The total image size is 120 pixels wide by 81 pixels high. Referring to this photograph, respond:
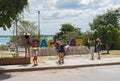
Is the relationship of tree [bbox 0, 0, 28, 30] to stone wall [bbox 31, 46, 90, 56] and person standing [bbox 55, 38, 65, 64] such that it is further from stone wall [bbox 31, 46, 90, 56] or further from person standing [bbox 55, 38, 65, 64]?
stone wall [bbox 31, 46, 90, 56]

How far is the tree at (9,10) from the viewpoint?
17203 millimetres

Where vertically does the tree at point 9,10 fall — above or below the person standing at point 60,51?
above

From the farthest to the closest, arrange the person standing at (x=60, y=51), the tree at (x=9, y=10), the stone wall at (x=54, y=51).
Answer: the stone wall at (x=54, y=51)
the person standing at (x=60, y=51)
the tree at (x=9, y=10)

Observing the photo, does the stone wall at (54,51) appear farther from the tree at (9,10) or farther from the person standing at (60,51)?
the tree at (9,10)

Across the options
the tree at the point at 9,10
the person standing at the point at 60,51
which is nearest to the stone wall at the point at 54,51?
the person standing at the point at 60,51

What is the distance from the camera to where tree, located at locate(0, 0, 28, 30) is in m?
17.2

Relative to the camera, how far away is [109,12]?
80.4m

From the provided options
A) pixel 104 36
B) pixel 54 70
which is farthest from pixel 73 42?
pixel 54 70

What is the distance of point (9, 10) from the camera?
17.3 metres

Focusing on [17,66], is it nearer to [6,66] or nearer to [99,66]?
[6,66]

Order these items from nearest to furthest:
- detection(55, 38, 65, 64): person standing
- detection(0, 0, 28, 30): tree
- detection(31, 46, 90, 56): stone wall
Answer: detection(0, 0, 28, 30): tree
detection(55, 38, 65, 64): person standing
detection(31, 46, 90, 56): stone wall

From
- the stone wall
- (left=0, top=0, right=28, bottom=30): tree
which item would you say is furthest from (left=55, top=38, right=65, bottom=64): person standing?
the stone wall

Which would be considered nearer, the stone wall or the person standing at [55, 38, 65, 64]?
the person standing at [55, 38, 65, 64]

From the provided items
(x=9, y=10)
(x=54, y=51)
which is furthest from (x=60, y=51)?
(x=54, y=51)
